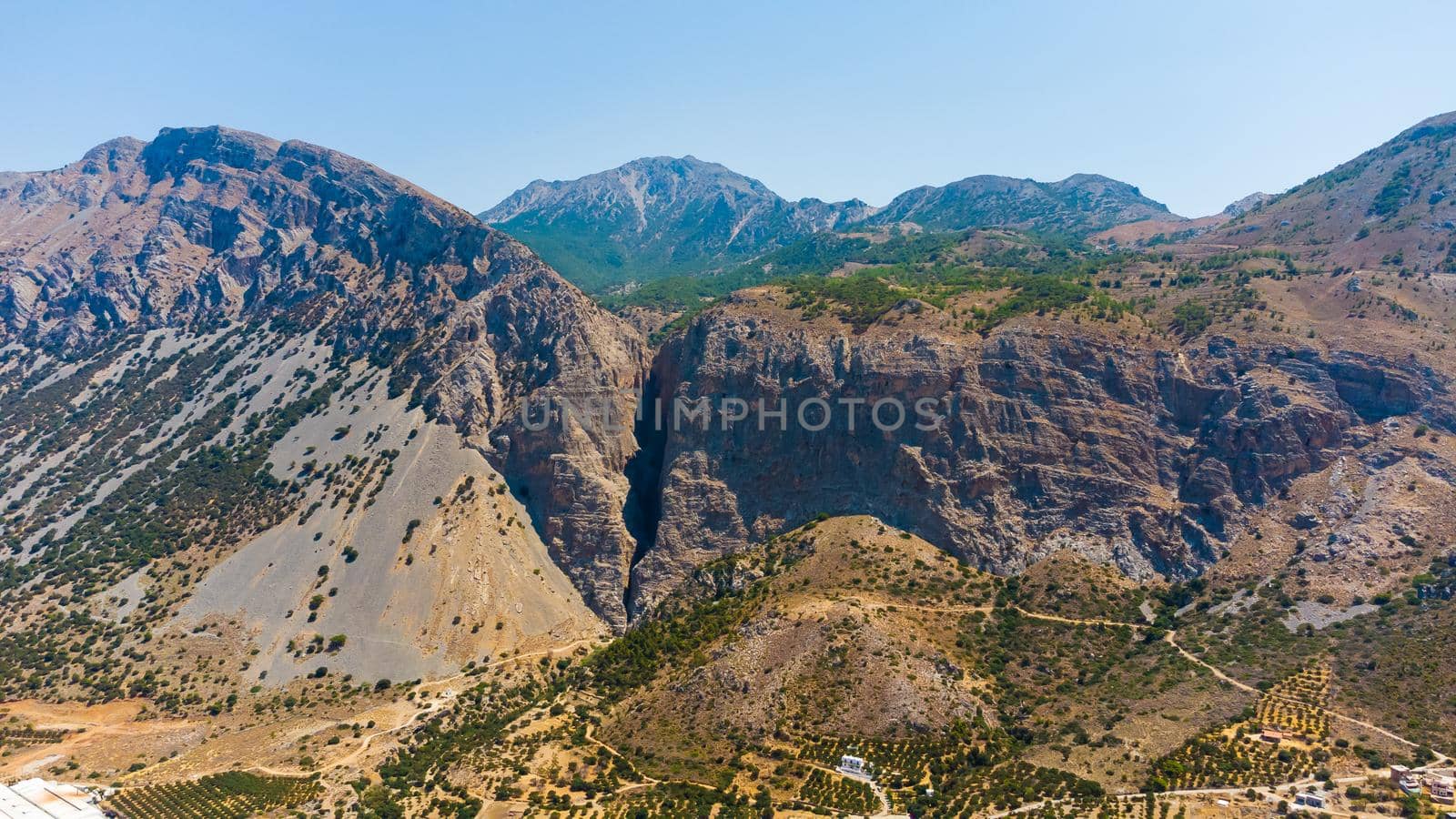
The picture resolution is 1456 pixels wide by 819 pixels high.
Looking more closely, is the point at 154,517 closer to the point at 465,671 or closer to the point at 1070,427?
the point at 465,671

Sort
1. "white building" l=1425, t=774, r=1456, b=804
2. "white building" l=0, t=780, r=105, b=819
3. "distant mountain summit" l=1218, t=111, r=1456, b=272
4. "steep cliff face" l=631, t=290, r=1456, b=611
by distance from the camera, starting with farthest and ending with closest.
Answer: "distant mountain summit" l=1218, t=111, r=1456, b=272 → "steep cliff face" l=631, t=290, r=1456, b=611 → "white building" l=0, t=780, r=105, b=819 → "white building" l=1425, t=774, r=1456, b=804

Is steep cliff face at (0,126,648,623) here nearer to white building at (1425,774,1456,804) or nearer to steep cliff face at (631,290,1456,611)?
steep cliff face at (631,290,1456,611)

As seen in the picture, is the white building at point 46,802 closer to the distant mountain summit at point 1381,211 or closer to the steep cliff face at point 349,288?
the steep cliff face at point 349,288

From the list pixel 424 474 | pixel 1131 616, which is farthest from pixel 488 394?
pixel 1131 616

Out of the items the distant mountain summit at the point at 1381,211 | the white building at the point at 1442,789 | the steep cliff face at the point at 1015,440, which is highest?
the distant mountain summit at the point at 1381,211

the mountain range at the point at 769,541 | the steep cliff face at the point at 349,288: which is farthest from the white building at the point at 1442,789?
the steep cliff face at the point at 349,288

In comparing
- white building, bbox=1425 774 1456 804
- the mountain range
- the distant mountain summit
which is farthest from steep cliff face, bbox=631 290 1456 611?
the distant mountain summit
